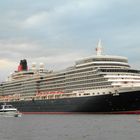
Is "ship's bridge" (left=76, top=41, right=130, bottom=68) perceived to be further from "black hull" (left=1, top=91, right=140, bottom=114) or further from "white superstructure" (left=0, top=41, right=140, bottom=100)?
"black hull" (left=1, top=91, right=140, bottom=114)

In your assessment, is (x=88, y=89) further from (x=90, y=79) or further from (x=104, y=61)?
(x=104, y=61)

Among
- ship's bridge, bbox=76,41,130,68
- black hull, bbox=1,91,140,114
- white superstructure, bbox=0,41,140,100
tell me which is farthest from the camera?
ship's bridge, bbox=76,41,130,68

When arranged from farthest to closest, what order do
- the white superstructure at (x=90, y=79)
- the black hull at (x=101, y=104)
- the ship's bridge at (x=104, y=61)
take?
the ship's bridge at (x=104, y=61), the white superstructure at (x=90, y=79), the black hull at (x=101, y=104)

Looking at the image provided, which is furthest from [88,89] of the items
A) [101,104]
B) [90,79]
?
[101,104]

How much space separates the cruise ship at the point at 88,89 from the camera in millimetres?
97312

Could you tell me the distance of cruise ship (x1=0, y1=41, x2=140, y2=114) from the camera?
97.3 metres

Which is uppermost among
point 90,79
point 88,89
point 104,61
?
point 104,61

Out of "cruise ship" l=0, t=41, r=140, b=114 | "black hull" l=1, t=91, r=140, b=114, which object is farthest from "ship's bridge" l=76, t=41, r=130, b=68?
"black hull" l=1, t=91, r=140, b=114

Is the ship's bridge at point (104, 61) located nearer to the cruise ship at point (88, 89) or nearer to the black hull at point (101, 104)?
the cruise ship at point (88, 89)

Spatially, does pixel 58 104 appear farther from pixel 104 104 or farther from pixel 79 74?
pixel 104 104

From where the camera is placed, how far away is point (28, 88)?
13625cm

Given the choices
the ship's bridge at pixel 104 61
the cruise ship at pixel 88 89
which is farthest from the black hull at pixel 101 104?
the ship's bridge at pixel 104 61

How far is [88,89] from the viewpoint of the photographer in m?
105
